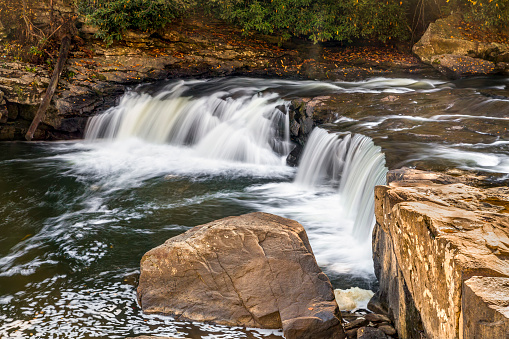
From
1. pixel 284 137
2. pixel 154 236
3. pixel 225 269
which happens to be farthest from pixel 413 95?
pixel 225 269

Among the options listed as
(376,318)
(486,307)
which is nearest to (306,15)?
(376,318)

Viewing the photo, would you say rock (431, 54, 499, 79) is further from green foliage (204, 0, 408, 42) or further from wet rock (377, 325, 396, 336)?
wet rock (377, 325, 396, 336)

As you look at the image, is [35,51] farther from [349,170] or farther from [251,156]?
[349,170]

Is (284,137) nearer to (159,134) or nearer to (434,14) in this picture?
(159,134)

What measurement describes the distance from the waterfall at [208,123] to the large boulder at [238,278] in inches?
232

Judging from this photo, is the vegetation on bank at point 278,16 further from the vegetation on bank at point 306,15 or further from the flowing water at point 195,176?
the flowing water at point 195,176

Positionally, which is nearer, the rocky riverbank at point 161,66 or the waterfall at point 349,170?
the waterfall at point 349,170

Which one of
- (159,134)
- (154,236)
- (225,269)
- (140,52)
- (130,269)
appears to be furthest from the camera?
(140,52)

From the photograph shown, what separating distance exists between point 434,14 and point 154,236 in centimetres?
1473

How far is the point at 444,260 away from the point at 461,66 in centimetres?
1214

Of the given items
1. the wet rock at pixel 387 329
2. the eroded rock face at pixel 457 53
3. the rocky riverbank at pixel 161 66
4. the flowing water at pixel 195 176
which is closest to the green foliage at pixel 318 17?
the rocky riverbank at pixel 161 66

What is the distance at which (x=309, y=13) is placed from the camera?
15.5 meters

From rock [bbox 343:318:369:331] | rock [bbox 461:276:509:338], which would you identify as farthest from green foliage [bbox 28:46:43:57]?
rock [bbox 461:276:509:338]

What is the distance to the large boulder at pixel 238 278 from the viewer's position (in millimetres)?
4465
